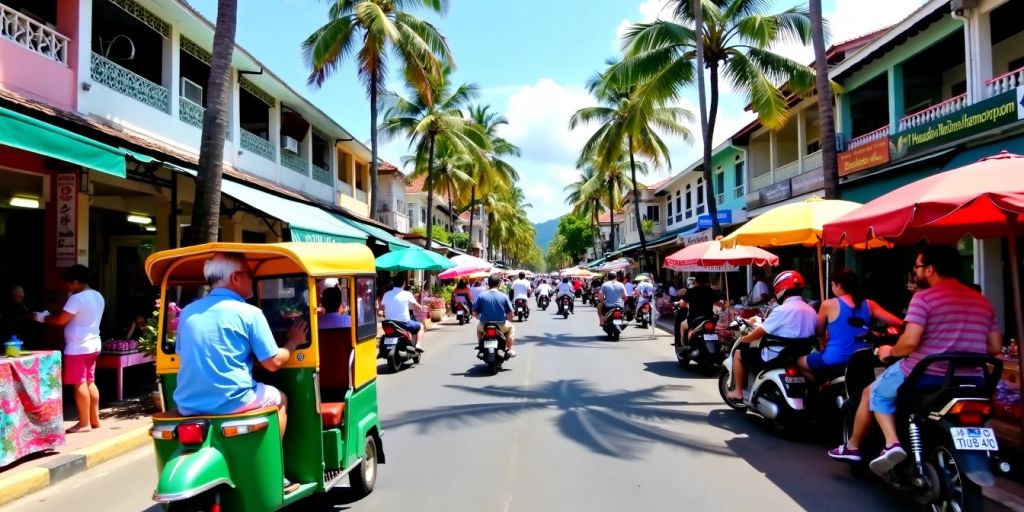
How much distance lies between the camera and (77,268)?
647cm

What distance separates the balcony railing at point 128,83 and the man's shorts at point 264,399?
9.12 meters

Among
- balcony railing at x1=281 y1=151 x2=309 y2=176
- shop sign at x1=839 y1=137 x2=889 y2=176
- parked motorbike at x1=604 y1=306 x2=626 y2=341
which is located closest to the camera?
shop sign at x1=839 y1=137 x2=889 y2=176

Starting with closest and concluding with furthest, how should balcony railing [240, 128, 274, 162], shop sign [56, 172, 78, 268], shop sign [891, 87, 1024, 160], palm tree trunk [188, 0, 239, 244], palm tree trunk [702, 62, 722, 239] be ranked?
palm tree trunk [188, 0, 239, 244] → shop sign [56, 172, 78, 268] → shop sign [891, 87, 1024, 160] → balcony railing [240, 128, 274, 162] → palm tree trunk [702, 62, 722, 239]

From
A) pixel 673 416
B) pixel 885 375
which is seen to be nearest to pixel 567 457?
pixel 673 416

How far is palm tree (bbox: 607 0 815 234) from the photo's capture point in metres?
16.0

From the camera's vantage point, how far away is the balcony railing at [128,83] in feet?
34.3

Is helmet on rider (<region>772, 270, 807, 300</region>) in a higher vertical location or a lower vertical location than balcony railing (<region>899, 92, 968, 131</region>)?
lower

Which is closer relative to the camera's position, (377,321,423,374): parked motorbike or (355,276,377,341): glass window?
(355,276,377,341): glass window

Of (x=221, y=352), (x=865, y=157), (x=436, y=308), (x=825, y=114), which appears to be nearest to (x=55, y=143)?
(x=221, y=352)

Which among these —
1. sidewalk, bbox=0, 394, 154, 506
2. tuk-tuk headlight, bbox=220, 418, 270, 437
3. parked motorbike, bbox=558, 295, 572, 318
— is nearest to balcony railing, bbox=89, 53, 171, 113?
sidewalk, bbox=0, 394, 154, 506

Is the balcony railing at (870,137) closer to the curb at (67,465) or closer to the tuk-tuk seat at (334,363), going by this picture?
the tuk-tuk seat at (334,363)

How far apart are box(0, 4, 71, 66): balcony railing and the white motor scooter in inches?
413

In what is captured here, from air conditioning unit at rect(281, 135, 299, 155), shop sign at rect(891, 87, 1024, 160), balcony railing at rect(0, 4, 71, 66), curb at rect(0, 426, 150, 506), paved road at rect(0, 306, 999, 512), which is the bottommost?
paved road at rect(0, 306, 999, 512)

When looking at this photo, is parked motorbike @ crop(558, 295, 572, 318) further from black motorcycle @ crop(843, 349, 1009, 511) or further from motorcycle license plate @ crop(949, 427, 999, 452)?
motorcycle license plate @ crop(949, 427, 999, 452)
